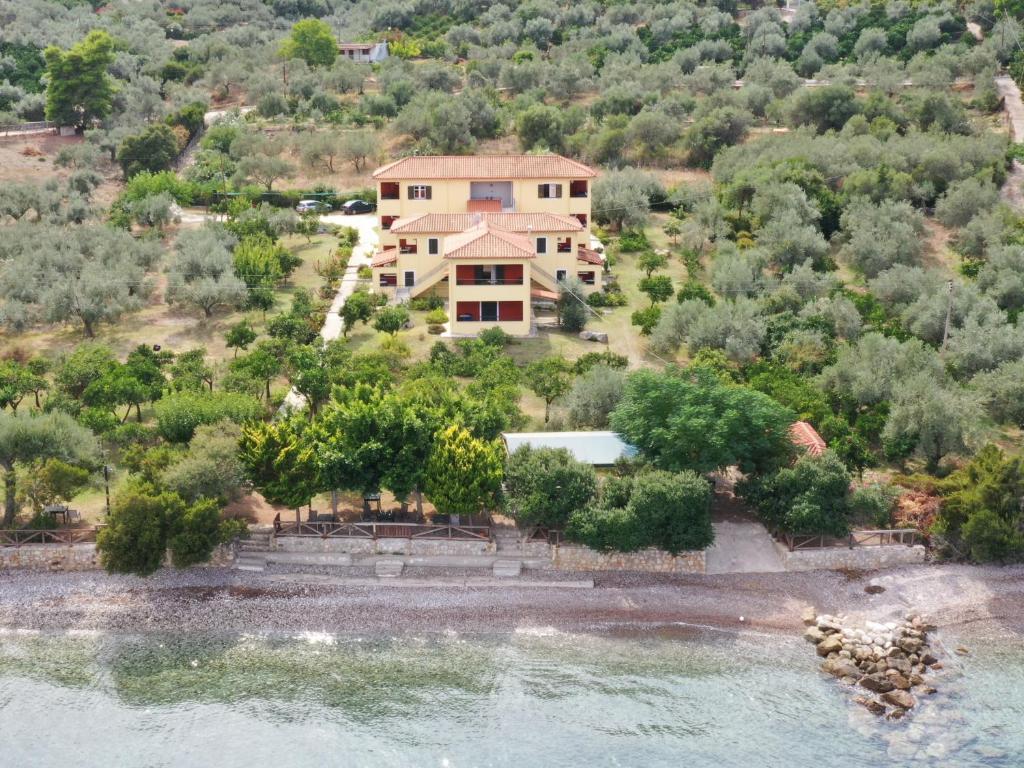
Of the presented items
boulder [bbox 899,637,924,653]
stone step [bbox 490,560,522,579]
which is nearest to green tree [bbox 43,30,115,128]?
stone step [bbox 490,560,522,579]

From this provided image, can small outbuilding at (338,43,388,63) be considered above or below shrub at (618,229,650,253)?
above

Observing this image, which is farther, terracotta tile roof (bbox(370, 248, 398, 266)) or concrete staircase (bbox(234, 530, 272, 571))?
terracotta tile roof (bbox(370, 248, 398, 266))

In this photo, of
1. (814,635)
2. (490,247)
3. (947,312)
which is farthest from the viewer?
(490,247)

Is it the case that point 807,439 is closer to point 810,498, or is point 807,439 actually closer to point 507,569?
point 810,498

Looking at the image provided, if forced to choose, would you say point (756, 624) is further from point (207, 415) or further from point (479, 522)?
point (207, 415)

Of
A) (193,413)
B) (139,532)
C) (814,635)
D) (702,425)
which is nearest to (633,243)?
(702,425)

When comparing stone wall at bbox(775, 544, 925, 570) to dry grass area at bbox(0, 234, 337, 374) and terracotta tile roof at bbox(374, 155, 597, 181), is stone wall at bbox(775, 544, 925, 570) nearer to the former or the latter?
dry grass area at bbox(0, 234, 337, 374)
